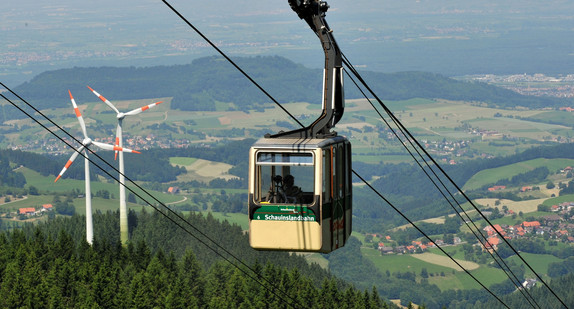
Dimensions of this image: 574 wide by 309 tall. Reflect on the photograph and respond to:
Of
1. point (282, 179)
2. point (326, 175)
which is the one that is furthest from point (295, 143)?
point (282, 179)

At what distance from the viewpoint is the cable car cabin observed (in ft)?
93.5

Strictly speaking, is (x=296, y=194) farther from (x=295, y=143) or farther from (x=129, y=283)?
(x=129, y=283)

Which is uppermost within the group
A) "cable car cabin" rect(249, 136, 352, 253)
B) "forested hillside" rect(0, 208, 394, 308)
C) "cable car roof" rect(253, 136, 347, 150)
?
"cable car roof" rect(253, 136, 347, 150)

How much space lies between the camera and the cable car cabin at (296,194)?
28500 millimetres

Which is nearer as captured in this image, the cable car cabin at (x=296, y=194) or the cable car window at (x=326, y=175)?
the cable car cabin at (x=296, y=194)

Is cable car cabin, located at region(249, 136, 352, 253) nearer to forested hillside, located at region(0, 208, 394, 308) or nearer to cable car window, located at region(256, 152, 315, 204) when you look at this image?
cable car window, located at region(256, 152, 315, 204)

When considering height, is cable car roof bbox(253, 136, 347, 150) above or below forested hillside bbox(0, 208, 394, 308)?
above

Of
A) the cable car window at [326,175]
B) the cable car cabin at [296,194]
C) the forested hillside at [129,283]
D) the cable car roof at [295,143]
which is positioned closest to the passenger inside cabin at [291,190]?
the cable car cabin at [296,194]

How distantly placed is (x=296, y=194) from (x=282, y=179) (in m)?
0.61

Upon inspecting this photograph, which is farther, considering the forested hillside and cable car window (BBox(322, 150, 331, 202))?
the forested hillside

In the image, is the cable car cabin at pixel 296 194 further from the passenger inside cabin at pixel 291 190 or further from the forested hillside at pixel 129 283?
the forested hillside at pixel 129 283

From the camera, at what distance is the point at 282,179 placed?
30.1 m

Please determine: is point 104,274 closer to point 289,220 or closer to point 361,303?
point 361,303

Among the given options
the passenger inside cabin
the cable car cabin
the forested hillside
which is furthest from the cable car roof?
the forested hillside
